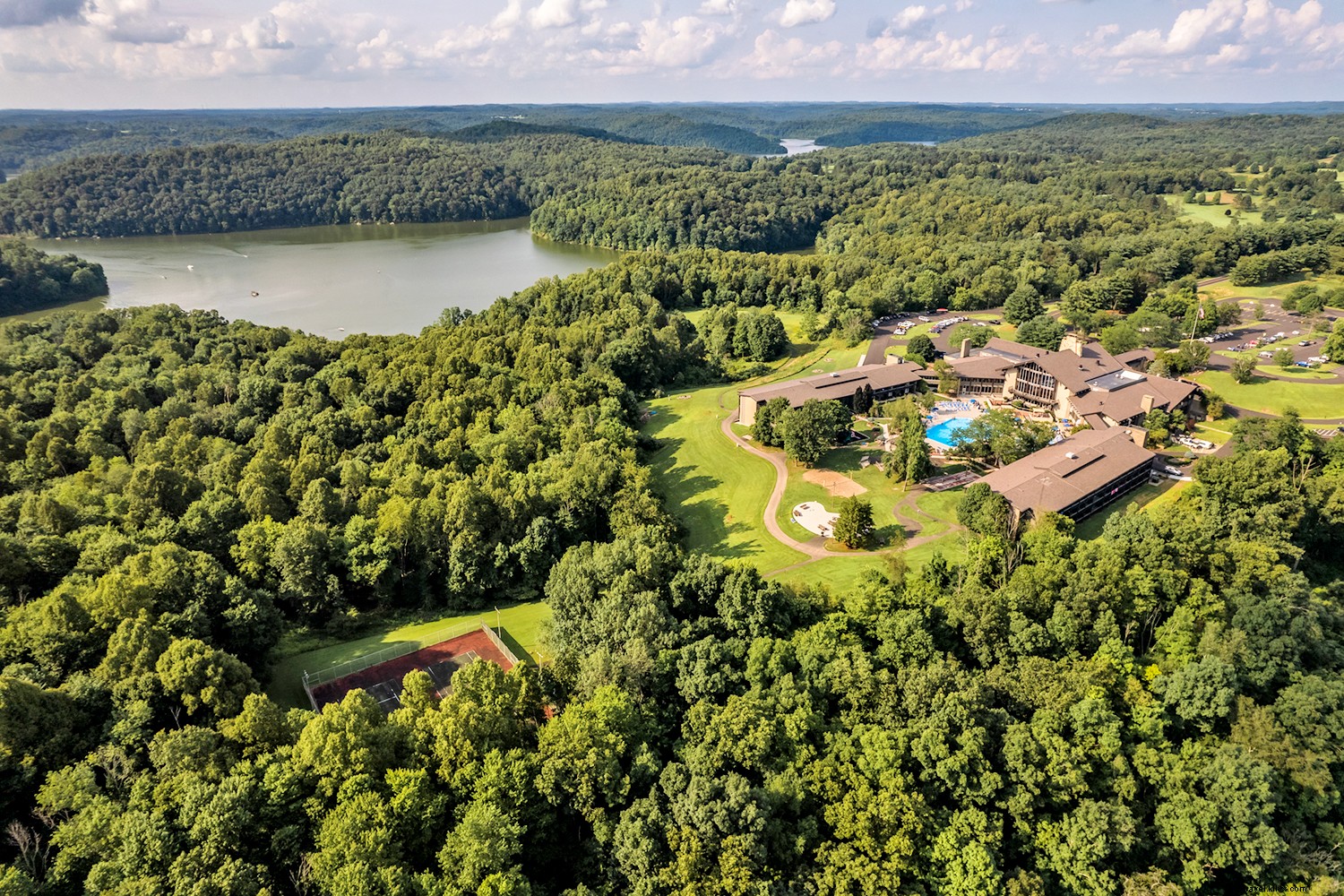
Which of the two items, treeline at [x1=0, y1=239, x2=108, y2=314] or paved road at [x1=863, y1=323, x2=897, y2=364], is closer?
paved road at [x1=863, y1=323, x2=897, y2=364]

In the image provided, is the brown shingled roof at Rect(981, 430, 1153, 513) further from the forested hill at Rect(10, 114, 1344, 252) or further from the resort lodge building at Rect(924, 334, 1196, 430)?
the forested hill at Rect(10, 114, 1344, 252)

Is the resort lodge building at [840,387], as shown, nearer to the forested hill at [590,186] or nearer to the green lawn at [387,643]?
the green lawn at [387,643]

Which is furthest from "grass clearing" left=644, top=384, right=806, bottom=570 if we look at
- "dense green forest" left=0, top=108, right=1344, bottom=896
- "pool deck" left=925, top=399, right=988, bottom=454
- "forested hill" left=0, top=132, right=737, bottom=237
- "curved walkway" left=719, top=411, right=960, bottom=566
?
"forested hill" left=0, top=132, right=737, bottom=237

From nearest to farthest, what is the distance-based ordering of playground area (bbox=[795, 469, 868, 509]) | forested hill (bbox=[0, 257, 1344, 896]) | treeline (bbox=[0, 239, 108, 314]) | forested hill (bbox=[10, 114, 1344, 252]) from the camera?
forested hill (bbox=[0, 257, 1344, 896]) → playground area (bbox=[795, 469, 868, 509]) → treeline (bbox=[0, 239, 108, 314]) → forested hill (bbox=[10, 114, 1344, 252])

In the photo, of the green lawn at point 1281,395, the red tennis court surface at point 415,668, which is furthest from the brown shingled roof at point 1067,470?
the red tennis court surface at point 415,668

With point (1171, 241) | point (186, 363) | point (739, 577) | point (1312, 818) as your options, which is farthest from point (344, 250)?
point (1312, 818)

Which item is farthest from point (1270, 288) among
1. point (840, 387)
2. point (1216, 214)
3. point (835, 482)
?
point (835, 482)

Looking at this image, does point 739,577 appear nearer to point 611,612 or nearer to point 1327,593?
point 611,612
